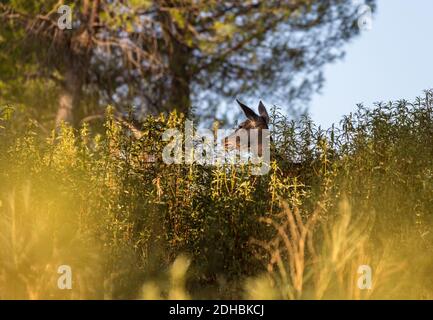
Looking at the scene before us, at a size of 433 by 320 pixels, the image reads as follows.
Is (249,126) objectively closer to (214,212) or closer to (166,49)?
(214,212)

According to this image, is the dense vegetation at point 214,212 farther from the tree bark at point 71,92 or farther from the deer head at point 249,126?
the tree bark at point 71,92

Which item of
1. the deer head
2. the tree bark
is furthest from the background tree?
the deer head

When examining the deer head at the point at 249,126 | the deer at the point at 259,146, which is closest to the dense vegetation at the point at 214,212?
the deer at the point at 259,146

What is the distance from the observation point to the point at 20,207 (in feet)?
23.1

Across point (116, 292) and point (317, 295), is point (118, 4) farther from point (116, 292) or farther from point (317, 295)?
point (317, 295)

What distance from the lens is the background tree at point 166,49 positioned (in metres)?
15.7

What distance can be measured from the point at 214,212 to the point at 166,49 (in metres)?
9.28

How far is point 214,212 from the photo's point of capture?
7.40 meters

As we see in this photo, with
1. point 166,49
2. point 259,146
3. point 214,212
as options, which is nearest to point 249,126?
point 259,146

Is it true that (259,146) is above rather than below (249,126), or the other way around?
below

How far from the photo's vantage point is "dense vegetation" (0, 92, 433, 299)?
19.7 ft

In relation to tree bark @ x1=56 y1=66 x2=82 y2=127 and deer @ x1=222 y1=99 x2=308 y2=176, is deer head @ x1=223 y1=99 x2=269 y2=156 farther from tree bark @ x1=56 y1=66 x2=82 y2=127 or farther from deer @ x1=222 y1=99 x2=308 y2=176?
tree bark @ x1=56 y1=66 x2=82 y2=127

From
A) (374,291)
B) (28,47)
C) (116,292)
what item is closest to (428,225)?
(374,291)

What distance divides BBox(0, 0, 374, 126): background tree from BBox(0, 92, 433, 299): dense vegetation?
732 cm
